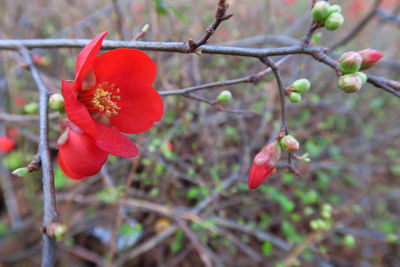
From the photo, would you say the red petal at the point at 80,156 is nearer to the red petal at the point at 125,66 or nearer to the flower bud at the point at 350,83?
the red petal at the point at 125,66

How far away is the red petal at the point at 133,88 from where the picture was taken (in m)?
0.85

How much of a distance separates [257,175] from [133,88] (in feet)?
1.51

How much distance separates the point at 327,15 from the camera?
0.78m

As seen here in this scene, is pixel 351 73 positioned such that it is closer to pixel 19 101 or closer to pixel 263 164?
pixel 263 164

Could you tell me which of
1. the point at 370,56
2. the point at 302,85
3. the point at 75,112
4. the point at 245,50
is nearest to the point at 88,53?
the point at 75,112

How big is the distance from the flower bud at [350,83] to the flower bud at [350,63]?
0.01m

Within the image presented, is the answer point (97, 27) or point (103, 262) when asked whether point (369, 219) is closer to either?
point (103, 262)

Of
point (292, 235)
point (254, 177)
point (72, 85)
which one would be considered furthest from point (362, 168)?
point (72, 85)

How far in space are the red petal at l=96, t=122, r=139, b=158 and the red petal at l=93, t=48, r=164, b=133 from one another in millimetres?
80

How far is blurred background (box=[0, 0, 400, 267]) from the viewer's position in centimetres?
191

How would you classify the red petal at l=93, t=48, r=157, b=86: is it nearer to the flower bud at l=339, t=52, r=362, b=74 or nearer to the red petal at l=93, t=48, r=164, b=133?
the red petal at l=93, t=48, r=164, b=133

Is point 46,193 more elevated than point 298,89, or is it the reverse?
point 298,89

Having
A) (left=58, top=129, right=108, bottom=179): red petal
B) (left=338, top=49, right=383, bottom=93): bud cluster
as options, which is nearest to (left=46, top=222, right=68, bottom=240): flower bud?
(left=58, top=129, right=108, bottom=179): red petal

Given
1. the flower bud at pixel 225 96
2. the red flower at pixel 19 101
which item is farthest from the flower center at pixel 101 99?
the red flower at pixel 19 101
